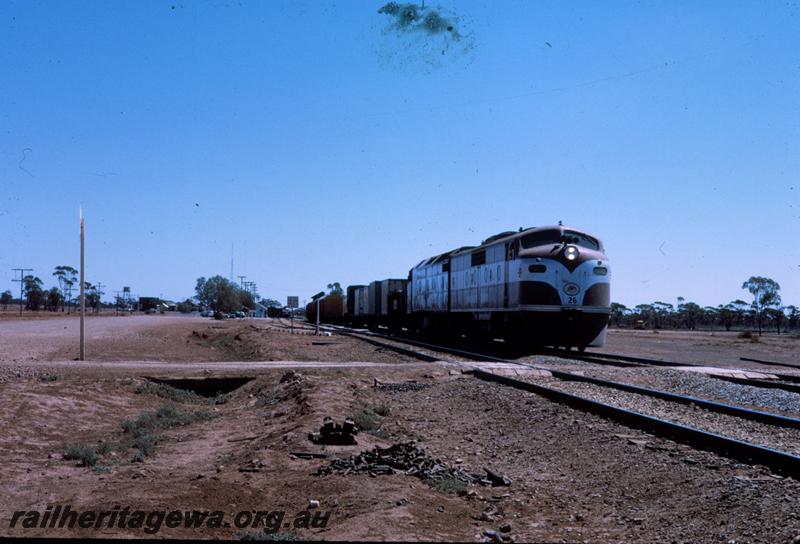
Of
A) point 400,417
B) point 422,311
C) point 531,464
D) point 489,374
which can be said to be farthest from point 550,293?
point 422,311

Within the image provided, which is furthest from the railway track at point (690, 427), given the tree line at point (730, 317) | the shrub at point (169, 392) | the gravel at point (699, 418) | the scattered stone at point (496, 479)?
the tree line at point (730, 317)

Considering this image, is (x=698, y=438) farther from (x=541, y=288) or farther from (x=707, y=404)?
(x=541, y=288)

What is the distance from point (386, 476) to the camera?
717 cm

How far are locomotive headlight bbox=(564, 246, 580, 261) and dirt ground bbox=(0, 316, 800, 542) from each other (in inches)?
333

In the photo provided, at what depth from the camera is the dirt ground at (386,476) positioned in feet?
18.6

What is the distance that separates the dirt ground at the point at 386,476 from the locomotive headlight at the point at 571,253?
8.46 metres

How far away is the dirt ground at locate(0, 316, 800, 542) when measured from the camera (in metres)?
5.68

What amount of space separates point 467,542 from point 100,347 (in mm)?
27495

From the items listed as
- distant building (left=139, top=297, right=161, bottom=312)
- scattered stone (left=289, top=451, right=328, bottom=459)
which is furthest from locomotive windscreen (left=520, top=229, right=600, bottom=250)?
distant building (left=139, top=297, right=161, bottom=312)

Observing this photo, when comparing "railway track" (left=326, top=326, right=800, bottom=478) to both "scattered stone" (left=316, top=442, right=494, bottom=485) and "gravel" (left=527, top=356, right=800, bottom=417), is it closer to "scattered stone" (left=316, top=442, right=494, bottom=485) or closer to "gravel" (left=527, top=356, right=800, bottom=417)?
"gravel" (left=527, top=356, right=800, bottom=417)

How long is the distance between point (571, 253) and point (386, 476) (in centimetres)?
1665

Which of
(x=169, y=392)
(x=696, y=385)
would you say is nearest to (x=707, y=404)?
(x=696, y=385)

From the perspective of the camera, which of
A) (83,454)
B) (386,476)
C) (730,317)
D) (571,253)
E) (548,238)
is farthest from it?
(730,317)

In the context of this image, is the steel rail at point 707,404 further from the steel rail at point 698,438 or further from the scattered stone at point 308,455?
the scattered stone at point 308,455
